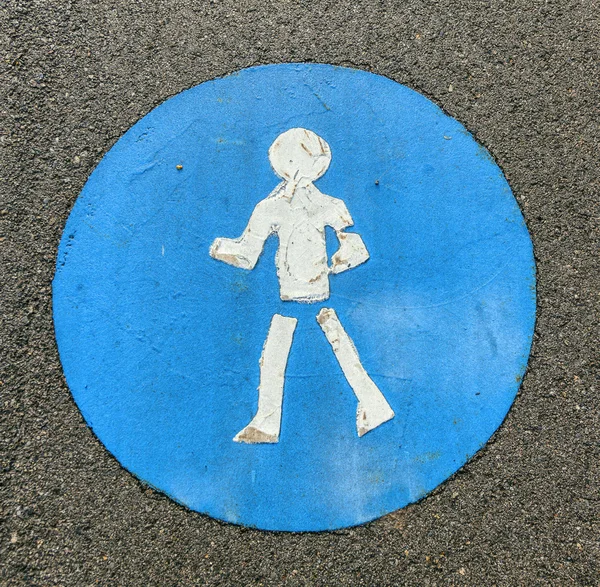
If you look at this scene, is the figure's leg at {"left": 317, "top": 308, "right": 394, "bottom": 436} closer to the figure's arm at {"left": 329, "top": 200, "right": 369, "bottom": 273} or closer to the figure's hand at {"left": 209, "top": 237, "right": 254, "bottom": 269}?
the figure's arm at {"left": 329, "top": 200, "right": 369, "bottom": 273}

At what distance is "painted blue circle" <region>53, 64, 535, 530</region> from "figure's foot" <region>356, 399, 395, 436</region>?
1.7 inches

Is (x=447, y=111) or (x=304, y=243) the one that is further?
(x=447, y=111)

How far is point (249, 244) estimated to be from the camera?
A: 2.62 metres

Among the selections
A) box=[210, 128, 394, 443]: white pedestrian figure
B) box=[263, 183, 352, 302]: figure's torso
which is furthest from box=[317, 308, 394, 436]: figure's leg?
box=[263, 183, 352, 302]: figure's torso

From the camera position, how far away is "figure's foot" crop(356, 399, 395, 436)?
2549mm

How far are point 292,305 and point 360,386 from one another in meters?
0.53

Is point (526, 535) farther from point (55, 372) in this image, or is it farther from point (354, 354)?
point (55, 372)

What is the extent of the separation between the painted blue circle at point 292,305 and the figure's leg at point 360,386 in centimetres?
5

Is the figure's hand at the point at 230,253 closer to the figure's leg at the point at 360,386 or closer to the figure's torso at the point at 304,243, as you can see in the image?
the figure's torso at the point at 304,243

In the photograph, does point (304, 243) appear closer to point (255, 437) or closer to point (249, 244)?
point (249, 244)

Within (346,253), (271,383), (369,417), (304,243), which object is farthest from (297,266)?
(369,417)

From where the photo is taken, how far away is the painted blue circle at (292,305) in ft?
8.25

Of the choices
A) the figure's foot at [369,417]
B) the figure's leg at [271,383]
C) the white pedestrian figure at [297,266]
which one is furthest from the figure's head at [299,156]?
the figure's foot at [369,417]

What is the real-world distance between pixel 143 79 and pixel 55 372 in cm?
167
